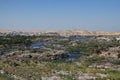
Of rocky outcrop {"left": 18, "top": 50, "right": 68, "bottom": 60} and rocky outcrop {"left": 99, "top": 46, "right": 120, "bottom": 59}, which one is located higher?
rocky outcrop {"left": 99, "top": 46, "right": 120, "bottom": 59}

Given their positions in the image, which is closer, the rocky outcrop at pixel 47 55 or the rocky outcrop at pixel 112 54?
the rocky outcrop at pixel 112 54

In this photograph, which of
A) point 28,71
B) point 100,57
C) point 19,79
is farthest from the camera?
point 100,57

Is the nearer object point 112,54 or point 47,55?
point 112,54

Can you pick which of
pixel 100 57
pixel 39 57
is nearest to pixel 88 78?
pixel 100 57

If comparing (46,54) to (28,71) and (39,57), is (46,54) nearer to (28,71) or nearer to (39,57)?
(39,57)

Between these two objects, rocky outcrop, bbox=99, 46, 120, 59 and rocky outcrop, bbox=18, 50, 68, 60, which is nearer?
rocky outcrop, bbox=99, 46, 120, 59

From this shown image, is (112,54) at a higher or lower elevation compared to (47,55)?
higher

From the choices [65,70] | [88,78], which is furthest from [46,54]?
[88,78]

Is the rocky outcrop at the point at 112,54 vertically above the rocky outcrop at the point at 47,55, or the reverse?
the rocky outcrop at the point at 112,54

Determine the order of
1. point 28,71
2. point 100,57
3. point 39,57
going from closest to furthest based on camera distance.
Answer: point 28,71
point 100,57
point 39,57

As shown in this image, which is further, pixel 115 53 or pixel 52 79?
pixel 115 53

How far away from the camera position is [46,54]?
204 ft

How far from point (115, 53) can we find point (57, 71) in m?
22.5

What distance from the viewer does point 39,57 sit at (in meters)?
60.2
